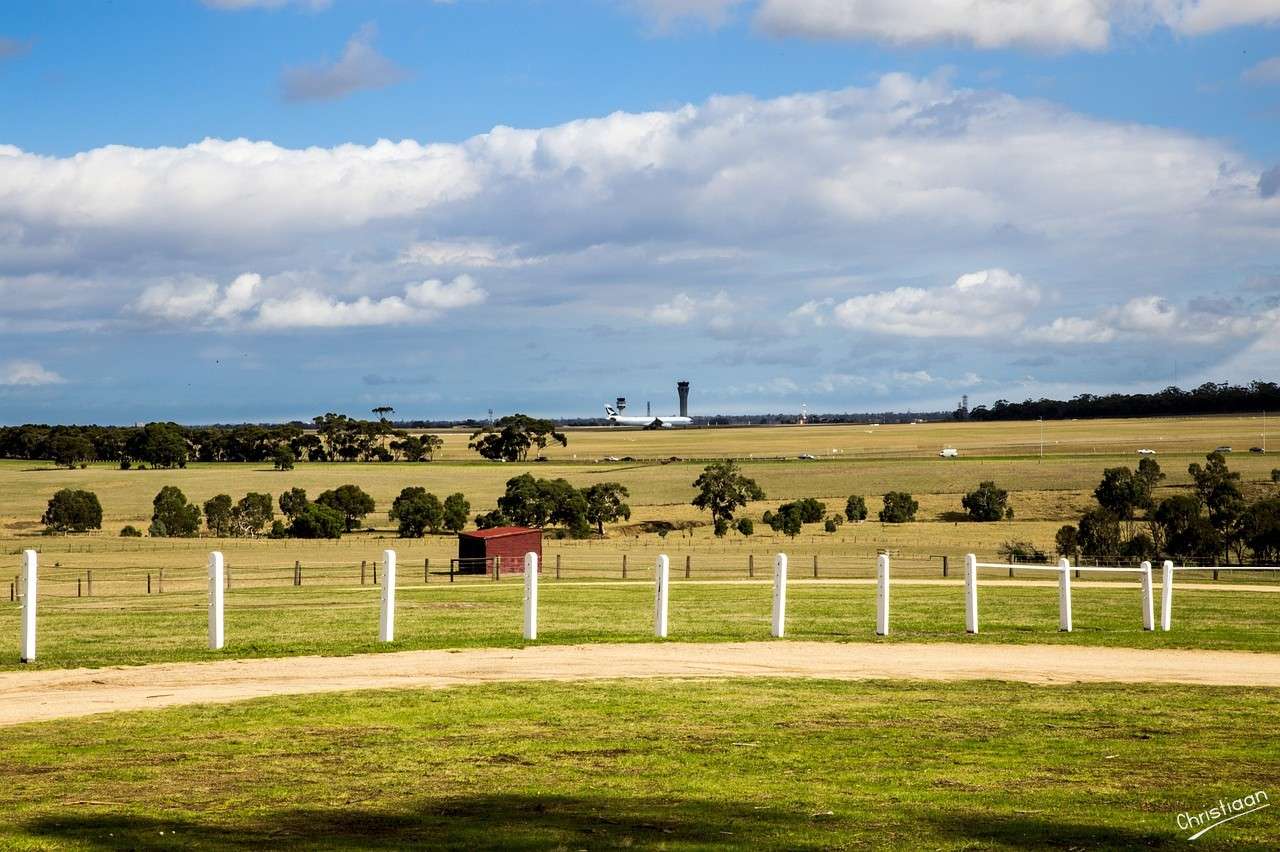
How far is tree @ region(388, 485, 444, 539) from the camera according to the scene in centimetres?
8925

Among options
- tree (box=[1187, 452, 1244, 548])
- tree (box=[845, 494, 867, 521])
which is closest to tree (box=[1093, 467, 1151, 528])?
tree (box=[1187, 452, 1244, 548])

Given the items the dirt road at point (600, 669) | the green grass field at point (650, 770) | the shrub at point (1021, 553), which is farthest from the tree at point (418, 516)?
the green grass field at point (650, 770)

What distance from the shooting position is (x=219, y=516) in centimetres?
9512

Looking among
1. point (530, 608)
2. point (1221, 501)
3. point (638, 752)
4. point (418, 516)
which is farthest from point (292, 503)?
point (638, 752)

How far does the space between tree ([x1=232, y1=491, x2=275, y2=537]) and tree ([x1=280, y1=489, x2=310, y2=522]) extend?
1.62 metres

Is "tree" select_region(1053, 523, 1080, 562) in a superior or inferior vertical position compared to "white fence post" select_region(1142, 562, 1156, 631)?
inferior

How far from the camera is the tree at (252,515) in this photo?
9269 centimetres

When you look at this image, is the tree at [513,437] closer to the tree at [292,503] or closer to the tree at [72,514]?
the tree at [292,503]

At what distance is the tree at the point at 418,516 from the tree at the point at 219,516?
1183cm

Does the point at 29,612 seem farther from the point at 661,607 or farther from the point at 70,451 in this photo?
the point at 70,451

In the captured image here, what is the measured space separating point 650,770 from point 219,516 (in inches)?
3496

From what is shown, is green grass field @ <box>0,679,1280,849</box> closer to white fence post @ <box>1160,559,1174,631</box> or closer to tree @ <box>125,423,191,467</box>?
white fence post @ <box>1160,559,1174,631</box>

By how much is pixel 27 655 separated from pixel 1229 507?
226 feet

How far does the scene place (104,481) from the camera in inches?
5002
